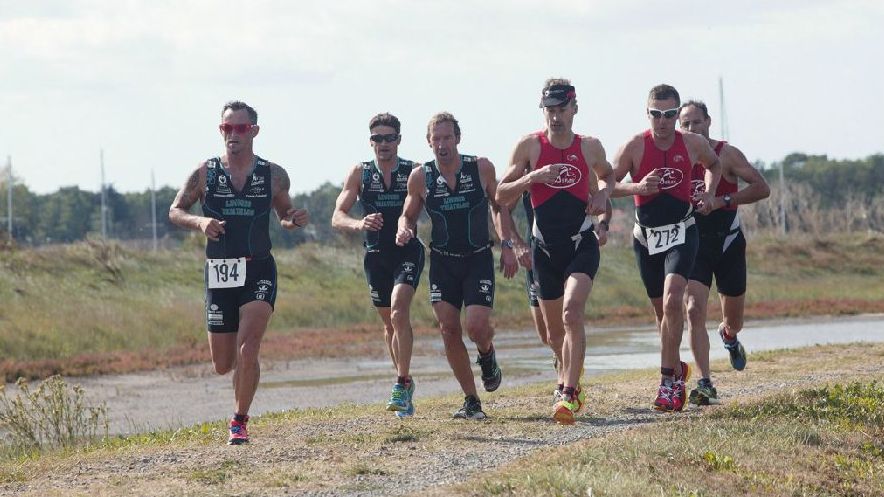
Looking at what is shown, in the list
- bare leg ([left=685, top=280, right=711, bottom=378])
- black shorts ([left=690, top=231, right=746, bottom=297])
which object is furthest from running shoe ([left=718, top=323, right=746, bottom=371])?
bare leg ([left=685, top=280, right=711, bottom=378])

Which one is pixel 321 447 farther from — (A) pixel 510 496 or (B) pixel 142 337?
(B) pixel 142 337

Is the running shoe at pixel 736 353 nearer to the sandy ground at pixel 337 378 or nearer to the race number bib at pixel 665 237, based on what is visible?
A: the race number bib at pixel 665 237

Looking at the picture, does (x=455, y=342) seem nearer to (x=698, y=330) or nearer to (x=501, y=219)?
(x=501, y=219)

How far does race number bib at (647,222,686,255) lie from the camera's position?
13461 millimetres

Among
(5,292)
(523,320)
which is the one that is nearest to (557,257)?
(5,292)

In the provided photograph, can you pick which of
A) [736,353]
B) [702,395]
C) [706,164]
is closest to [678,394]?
[702,395]

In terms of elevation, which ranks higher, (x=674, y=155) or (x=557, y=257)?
(x=674, y=155)

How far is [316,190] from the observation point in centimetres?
11675

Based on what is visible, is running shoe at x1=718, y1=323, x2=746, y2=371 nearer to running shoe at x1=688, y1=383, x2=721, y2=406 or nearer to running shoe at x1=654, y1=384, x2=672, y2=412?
running shoe at x1=688, y1=383, x2=721, y2=406

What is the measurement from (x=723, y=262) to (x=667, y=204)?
1750mm

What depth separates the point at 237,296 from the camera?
1225 centimetres

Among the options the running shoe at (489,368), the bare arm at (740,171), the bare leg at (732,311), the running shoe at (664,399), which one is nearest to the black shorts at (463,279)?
the running shoe at (489,368)

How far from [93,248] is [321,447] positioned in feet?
102

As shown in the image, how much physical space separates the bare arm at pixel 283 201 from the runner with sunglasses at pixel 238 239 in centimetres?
1
